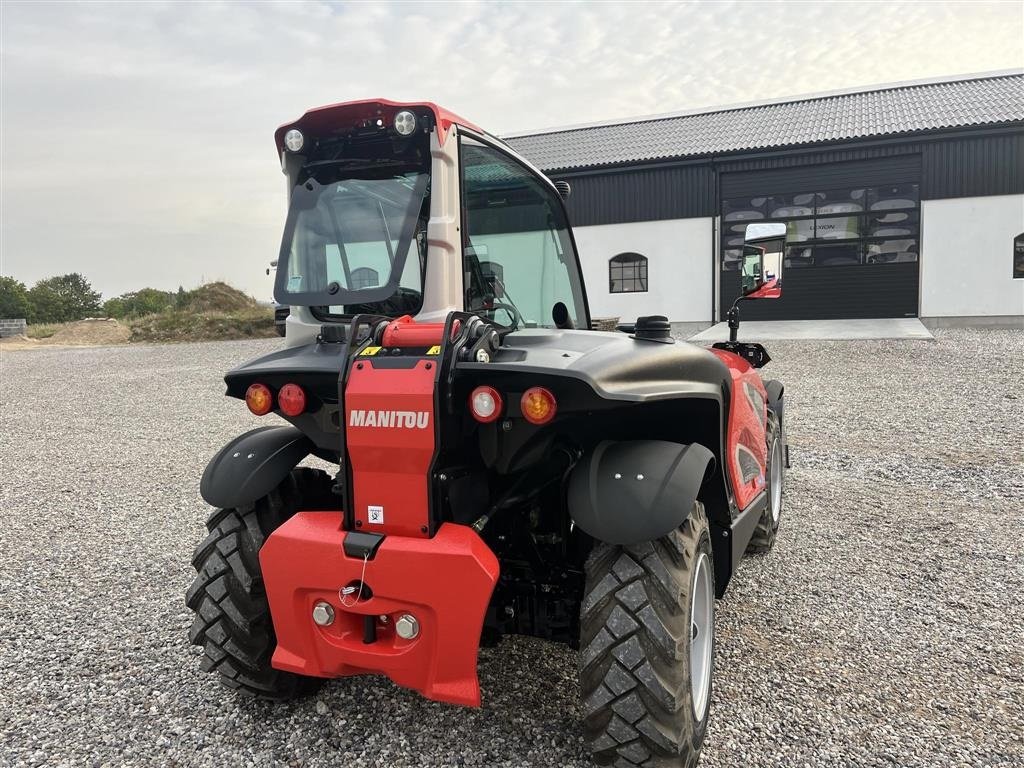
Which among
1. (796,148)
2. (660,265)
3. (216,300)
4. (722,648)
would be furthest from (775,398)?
(216,300)

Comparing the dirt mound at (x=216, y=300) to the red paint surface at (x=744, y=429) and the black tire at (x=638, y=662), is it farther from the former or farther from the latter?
the black tire at (x=638, y=662)

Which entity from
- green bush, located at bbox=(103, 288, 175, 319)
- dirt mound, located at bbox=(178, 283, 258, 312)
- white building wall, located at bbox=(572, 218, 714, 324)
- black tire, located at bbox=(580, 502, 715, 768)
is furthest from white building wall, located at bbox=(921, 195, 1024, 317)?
green bush, located at bbox=(103, 288, 175, 319)

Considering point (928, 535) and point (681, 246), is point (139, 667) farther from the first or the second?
point (681, 246)

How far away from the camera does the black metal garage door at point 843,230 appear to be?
59.9 feet

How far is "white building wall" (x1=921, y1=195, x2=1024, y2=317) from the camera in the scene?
17703 mm

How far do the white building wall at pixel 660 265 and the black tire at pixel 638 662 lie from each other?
18.4 meters

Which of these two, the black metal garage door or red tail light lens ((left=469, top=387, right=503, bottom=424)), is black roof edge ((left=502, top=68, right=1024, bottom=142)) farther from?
red tail light lens ((left=469, top=387, right=503, bottom=424))

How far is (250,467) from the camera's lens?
2.50m

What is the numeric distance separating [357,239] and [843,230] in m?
18.9

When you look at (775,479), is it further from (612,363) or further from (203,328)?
(203,328)

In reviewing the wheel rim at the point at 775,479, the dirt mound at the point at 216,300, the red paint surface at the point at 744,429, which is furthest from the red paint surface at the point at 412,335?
the dirt mound at the point at 216,300

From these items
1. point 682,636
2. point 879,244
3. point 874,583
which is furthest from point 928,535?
point 879,244

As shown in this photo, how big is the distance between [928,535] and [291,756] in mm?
3893

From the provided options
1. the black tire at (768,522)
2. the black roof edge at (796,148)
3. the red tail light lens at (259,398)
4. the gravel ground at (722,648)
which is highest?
the black roof edge at (796,148)
